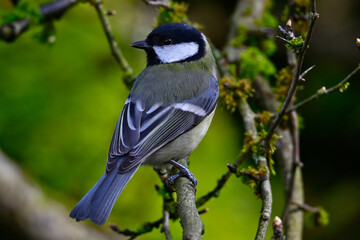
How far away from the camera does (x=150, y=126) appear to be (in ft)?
5.95

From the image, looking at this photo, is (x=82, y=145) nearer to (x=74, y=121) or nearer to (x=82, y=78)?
(x=74, y=121)

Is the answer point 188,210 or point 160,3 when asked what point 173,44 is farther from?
point 188,210

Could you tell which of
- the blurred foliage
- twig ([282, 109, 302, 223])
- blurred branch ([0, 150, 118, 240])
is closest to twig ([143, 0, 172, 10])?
the blurred foliage

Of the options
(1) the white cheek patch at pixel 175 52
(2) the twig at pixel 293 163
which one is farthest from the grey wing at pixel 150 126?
(2) the twig at pixel 293 163

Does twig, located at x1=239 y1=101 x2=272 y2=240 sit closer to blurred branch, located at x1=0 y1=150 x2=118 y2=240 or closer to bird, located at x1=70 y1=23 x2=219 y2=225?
bird, located at x1=70 y1=23 x2=219 y2=225

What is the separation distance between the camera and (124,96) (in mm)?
2789

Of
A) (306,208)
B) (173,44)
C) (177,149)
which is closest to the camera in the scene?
(177,149)

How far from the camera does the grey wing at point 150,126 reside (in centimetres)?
175

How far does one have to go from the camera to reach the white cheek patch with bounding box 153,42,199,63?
210 centimetres

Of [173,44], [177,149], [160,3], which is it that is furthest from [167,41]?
[177,149]

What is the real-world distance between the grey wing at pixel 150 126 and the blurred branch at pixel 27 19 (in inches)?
27.3

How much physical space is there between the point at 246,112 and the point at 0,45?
152cm

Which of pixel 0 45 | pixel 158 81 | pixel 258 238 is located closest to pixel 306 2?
pixel 158 81

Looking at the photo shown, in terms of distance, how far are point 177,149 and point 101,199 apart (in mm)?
389
